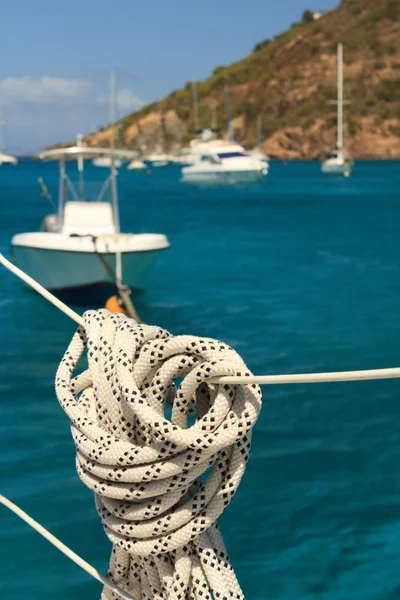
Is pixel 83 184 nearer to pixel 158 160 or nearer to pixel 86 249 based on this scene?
pixel 86 249

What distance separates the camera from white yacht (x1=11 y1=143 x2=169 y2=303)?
42.2 ft

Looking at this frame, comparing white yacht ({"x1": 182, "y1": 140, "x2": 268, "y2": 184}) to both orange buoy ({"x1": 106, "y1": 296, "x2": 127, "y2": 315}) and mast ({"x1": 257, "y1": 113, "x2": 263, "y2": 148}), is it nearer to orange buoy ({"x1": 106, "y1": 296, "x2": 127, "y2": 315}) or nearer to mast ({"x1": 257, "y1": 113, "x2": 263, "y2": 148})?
mast ({"x1": 257, "y1": 113, "x2": 263, "y2": 148})

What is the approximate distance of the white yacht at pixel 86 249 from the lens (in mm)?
12867

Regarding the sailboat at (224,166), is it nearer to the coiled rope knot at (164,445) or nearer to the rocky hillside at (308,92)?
the rocky hillside at (308,92)

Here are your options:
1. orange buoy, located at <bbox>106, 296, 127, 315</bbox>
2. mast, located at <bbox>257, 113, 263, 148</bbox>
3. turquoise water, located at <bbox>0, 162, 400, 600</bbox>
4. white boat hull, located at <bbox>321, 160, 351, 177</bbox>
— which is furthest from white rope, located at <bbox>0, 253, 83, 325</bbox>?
mast, located at <bbox>257, 113, 263, 148</bbox>

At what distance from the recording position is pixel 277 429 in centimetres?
802

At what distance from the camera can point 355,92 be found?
10531 centimetres

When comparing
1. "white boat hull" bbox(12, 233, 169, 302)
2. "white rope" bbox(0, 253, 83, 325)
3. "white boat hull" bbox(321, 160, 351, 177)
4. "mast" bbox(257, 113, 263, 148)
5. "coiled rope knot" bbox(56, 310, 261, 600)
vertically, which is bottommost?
"white boat hull" bbox(12, 233, 169, 302)

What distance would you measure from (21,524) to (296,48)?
122954mm

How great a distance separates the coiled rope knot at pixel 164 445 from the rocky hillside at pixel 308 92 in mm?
90962

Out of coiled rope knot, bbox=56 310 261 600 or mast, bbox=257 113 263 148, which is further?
mast, bbox=257 113 263 148

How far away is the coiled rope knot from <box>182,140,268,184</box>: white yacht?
5872cm

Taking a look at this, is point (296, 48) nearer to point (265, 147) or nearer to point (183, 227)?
point (265, 147)

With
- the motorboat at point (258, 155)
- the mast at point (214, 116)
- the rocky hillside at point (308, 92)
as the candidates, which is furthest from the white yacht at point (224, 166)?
the mast at point (214, 116)
